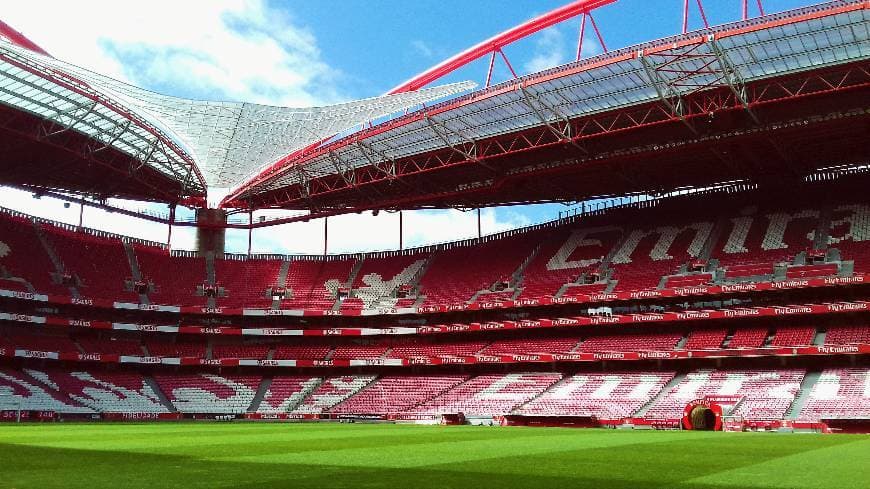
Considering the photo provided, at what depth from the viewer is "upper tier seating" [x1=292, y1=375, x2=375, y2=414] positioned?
5794 cm

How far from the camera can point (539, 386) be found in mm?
52656

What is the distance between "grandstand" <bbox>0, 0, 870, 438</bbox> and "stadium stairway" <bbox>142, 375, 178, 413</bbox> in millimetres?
194

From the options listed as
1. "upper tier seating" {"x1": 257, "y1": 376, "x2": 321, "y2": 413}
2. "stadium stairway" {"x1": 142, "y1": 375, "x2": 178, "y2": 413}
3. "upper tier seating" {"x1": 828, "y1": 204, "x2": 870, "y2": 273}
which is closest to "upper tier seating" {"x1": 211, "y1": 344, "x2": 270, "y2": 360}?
"upper tier seating" {"x1": 257, "y1": 376, "x2": 321, "y2": 413}

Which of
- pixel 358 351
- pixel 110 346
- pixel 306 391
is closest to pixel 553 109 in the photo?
pixel 358 351

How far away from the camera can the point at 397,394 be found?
2276 inches

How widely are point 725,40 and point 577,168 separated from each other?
16.1 meters

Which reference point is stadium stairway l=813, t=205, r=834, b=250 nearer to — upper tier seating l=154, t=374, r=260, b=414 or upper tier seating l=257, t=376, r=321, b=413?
upper tier seating l=257, t=376, r=321, b=413

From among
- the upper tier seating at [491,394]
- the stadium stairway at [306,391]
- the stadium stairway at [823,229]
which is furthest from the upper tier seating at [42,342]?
the stadium stairway at [823,229]

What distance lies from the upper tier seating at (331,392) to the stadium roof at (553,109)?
14.1 m

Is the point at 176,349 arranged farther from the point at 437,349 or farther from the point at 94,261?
the point at 437,349

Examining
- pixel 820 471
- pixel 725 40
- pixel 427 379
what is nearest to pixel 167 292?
pixel 427 379

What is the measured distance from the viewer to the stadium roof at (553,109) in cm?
3778

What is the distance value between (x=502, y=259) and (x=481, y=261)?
196 centimetres

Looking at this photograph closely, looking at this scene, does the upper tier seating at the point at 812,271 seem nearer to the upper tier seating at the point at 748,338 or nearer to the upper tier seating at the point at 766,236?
the upper tier seating at the point at 766,236
